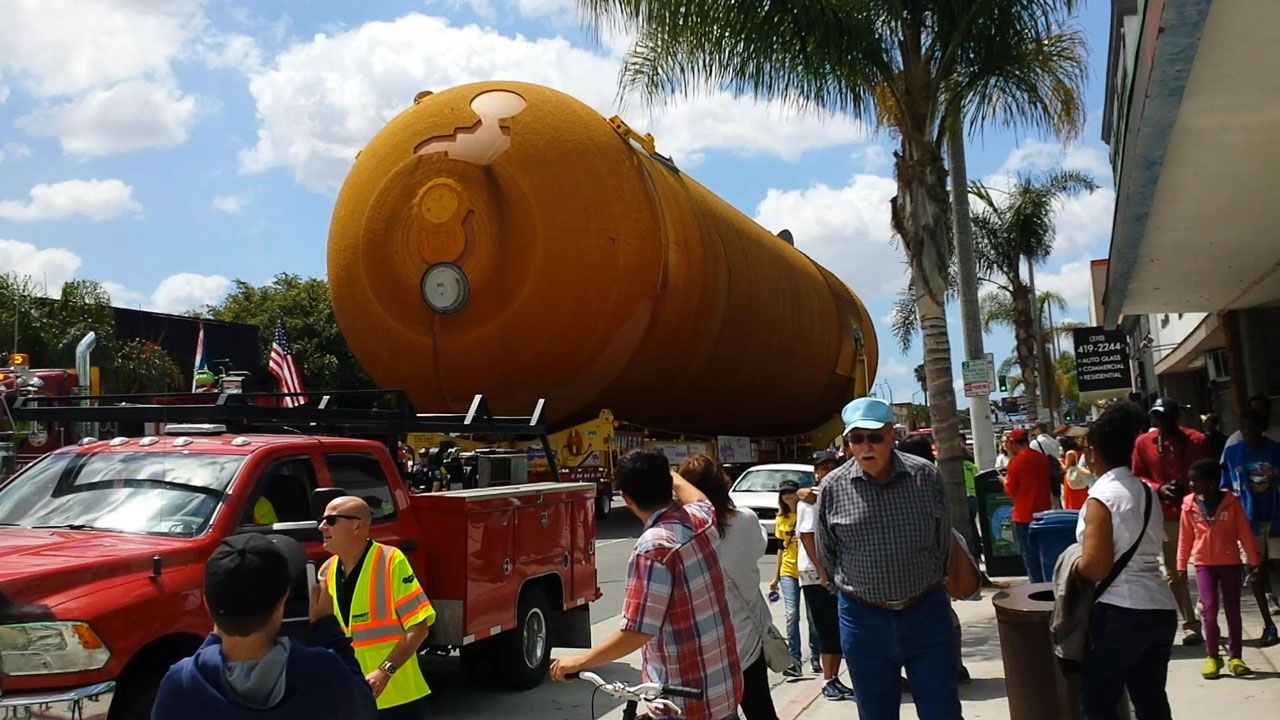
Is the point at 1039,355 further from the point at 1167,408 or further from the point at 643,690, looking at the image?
the point at 643,690

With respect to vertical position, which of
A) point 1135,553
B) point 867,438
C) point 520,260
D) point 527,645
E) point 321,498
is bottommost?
point 527,645

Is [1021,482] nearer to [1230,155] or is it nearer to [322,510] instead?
[1230,155]

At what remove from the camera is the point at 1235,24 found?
4.50 meters

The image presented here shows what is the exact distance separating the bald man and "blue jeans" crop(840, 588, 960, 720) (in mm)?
1740

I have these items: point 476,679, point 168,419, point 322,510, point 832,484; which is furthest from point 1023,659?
point 168,419

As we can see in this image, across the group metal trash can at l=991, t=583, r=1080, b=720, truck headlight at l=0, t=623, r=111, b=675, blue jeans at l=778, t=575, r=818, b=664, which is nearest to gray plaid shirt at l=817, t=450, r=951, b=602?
metal trash can at l=991, t=583, r=1080, b=720

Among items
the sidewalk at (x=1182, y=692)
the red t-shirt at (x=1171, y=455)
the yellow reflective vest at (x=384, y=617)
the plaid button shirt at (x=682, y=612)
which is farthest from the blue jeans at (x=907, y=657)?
the red t-shirt at (x=1171, y=455)

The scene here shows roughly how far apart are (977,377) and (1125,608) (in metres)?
9.63

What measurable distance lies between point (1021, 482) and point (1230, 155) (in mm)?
3899

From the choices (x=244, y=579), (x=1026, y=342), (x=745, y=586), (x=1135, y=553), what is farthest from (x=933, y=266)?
(x=1026, y=342)

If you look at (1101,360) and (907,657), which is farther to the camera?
(1101,360)

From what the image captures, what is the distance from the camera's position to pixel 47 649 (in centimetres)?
476

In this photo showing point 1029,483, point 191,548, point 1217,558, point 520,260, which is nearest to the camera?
point 191,548

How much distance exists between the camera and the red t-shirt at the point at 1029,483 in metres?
9.71
